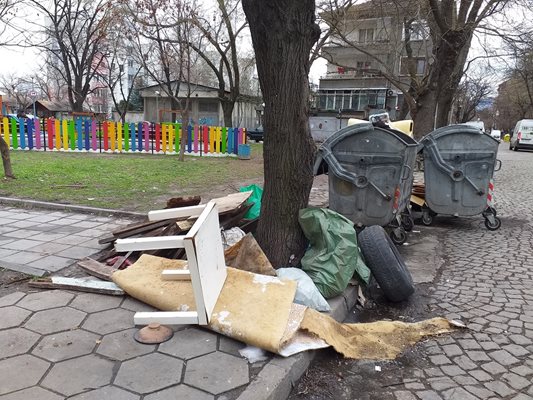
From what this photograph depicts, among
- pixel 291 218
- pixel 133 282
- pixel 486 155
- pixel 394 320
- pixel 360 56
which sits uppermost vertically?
pixel 360 56

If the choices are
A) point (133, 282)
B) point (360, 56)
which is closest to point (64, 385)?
point (133, 282)

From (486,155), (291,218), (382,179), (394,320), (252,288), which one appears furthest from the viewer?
(486,155)

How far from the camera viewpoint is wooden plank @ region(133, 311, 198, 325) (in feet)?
9.70

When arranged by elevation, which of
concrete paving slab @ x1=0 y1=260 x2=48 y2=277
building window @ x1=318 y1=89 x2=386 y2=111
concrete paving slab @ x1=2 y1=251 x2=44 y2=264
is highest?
building window @ x1=318 y1=89 x2=386 y2=111

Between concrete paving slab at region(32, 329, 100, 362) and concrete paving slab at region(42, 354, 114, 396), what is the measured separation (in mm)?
81

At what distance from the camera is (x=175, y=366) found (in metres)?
2.60

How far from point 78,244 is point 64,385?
2.83 meters

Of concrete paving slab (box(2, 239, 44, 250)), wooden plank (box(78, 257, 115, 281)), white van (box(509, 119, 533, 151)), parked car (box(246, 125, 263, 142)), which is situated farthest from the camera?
parked car (box(246, 125, 263, 142))

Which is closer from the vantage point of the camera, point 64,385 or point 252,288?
point 64,385

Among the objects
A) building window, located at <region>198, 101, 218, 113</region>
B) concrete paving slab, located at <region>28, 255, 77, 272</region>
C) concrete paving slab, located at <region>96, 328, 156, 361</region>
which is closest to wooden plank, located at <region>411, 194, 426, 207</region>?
concrete paving slab, located at <region>28, 255, 77, 272</region>

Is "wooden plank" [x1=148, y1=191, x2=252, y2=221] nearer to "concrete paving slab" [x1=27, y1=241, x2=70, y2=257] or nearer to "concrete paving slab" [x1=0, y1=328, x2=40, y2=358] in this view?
"concrete paving slab" [x1=0, y1=328, x2=40, y2=358]

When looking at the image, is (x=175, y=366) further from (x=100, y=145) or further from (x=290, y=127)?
(x=100, y=145)

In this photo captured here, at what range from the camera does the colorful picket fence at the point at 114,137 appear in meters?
17.4

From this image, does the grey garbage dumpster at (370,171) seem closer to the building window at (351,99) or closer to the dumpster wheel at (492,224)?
the dumpster wheel at (492,224)
